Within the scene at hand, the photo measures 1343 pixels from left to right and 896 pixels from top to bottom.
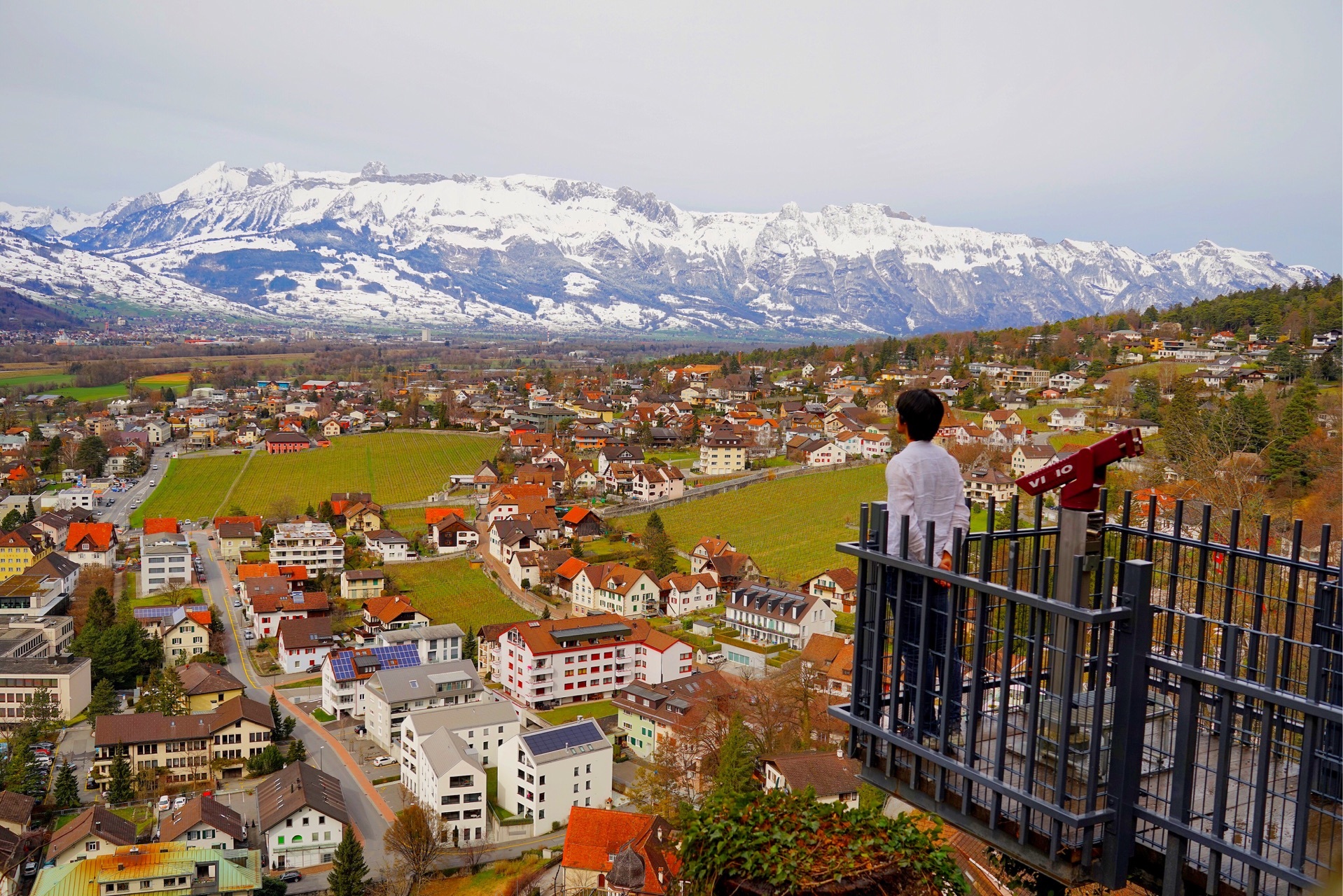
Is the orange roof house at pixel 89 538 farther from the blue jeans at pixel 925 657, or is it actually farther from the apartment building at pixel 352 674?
the blue jeans at pixel 925 657

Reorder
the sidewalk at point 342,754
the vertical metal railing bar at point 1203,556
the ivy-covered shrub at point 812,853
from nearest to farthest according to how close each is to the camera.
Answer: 1. the ivy-covered shrub at point 812,853
2. the vertical metal railing bar at point 1203,556
3. the sidewalk at point 342,754

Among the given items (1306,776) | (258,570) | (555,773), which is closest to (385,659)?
(555,773)

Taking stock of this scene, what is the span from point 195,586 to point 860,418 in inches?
1008

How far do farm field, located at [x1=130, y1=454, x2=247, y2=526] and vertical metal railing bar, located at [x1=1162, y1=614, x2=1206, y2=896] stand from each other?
109 ft

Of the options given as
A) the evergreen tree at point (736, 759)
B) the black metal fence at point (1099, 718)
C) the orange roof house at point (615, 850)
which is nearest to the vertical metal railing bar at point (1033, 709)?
the black metal fence at point (1099, 718)

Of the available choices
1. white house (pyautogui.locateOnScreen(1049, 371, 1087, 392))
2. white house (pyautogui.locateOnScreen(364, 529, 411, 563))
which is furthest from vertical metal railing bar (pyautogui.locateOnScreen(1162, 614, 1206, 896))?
white house (pyautogui.locateOnScreen(1049, 371, 1087, 392))

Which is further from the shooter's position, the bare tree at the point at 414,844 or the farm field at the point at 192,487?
the farm field at the point at 192,487

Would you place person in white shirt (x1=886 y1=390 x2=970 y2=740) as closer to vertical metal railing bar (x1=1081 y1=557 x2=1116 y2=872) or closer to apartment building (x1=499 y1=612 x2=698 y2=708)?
vertical metal railing bar (x1=1081 y1=557 x2=1116 y2=872)

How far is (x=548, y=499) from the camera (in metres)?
30.2

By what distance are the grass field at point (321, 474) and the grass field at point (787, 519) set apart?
9.15 meters

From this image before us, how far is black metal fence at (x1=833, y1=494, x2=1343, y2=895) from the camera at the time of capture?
84.7 inches

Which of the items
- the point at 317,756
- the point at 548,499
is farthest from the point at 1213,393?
the point at 317,756

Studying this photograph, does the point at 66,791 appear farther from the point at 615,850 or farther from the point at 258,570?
the point at 258,570

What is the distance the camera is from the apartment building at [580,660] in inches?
692
